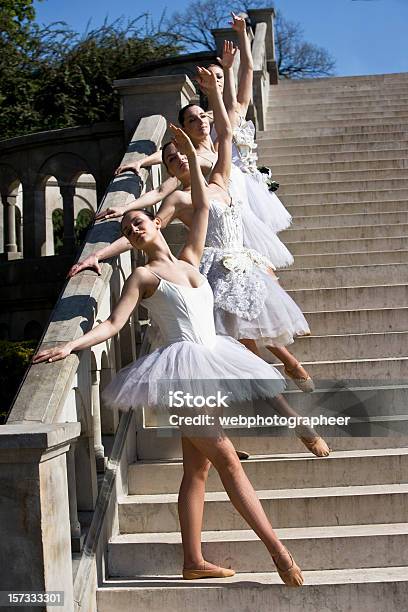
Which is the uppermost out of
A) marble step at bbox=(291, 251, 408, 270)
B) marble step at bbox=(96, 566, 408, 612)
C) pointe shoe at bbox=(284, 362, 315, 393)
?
marble step at bbox=(291, 251, 408, 270)

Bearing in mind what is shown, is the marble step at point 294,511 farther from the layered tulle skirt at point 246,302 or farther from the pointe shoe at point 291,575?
the layered tulle skirt at point 246,302

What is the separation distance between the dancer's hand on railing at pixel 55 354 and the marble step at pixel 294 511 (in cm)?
114

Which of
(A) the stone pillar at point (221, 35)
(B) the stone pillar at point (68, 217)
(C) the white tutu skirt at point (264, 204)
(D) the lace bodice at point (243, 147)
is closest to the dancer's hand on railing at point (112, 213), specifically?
(D) the lace bodice at point (243, 147)

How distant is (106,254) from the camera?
217 inches

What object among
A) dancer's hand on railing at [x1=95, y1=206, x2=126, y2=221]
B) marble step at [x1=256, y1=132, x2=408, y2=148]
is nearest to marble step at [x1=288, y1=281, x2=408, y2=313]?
dancer's hand on railing at [x1=95, y1=206, x2=126, y2=221]

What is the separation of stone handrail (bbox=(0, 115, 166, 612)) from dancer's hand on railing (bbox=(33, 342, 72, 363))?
4 cm

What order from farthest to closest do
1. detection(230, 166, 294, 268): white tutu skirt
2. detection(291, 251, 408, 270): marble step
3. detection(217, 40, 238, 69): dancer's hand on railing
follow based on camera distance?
1. detection(291, 251, 408, 270): marble step
2. detection(230, 166, 294, 268): white tutu skirt
3. detection(217, 40, 238, 69): dancer's hand on railing

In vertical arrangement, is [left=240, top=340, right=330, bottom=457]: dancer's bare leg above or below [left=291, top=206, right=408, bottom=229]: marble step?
below

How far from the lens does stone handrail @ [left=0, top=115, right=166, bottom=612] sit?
405cm

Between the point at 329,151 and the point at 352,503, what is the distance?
6210 millimetres

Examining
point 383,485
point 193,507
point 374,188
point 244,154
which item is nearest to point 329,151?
point 374,188

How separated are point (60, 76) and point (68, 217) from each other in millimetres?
7859

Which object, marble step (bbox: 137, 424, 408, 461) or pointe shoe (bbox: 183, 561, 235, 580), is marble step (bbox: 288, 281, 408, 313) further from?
pointe shoe (bbox: 183, 561, 235, 580)

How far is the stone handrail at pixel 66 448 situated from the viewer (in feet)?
13.3
